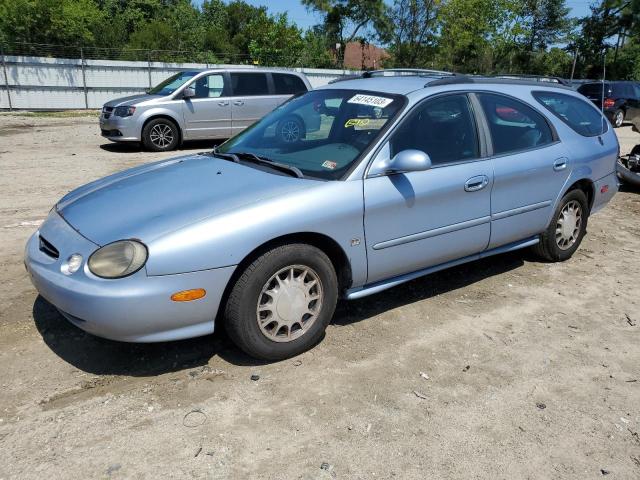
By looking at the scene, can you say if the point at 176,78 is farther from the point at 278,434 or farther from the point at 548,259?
the point at 278,434

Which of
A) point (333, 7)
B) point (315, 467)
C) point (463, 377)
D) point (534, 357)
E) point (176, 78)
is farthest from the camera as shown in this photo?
point (333, 7)

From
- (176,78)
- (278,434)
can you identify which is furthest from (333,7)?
(278,434)

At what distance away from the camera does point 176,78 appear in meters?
11.9

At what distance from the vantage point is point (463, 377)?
3.28 m

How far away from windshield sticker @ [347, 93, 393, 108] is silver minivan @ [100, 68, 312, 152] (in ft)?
25.7

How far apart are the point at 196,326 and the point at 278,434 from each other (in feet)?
2.42

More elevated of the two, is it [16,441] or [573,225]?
[573,225]

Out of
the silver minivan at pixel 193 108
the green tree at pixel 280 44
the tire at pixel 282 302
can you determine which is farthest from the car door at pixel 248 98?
the green tree at pixel 280 44

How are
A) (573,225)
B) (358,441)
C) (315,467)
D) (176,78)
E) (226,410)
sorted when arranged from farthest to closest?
(176,78)
(573,225)
(226,410)
(358,441)
(315,467)

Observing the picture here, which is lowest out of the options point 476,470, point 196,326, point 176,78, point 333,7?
point 476,470

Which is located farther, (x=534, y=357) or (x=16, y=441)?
(x=534, y=357)

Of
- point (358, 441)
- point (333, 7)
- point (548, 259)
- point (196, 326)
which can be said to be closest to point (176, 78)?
point (548, 259)

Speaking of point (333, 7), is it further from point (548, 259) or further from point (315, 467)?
point (315, 467)

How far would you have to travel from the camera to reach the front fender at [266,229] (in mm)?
2902
